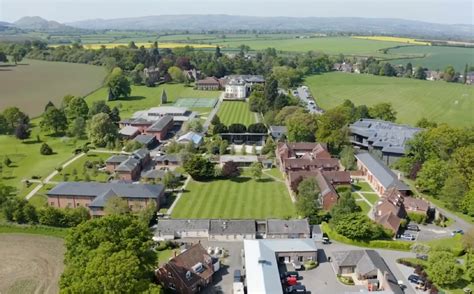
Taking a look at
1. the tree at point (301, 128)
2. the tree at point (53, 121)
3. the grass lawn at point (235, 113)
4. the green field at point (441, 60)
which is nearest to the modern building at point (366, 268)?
the tree at point (301, 128)

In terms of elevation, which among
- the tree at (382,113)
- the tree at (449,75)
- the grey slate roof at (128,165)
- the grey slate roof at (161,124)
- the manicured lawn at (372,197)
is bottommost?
the manicured lawn at (372,197)

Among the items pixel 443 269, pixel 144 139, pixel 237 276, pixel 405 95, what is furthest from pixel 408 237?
pixel 405 95

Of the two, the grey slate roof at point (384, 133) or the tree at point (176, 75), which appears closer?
the grey slate roof at point (384, 133)

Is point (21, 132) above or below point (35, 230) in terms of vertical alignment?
above

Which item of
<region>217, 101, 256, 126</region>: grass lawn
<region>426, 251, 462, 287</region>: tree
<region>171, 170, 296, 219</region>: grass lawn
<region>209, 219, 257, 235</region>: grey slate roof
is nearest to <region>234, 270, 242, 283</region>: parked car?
<region>209, 219, 257, 235</region>: grey slate roof

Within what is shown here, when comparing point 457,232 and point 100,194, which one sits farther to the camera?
point 100,194

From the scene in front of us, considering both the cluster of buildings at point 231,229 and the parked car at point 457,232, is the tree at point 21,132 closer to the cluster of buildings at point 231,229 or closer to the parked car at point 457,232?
the cluster of buildings at point 231,229

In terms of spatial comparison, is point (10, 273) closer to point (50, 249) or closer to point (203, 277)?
point (50, 249)

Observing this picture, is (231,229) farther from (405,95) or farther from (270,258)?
(405,95)
